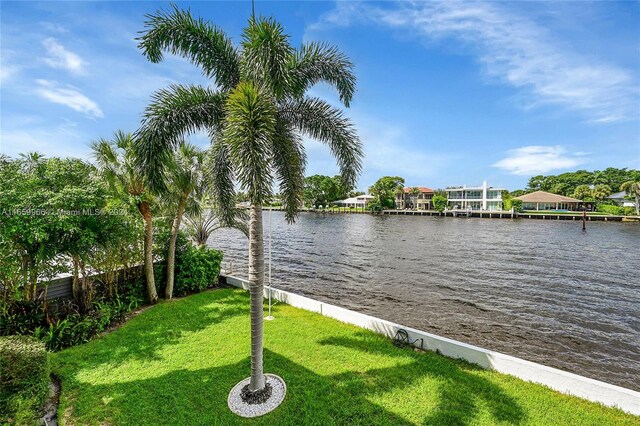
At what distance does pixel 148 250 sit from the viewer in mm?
10820

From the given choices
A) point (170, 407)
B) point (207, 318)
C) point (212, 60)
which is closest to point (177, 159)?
point (212, 60)

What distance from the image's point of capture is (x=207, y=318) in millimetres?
9609

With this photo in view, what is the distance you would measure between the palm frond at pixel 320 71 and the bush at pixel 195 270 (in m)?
8.76

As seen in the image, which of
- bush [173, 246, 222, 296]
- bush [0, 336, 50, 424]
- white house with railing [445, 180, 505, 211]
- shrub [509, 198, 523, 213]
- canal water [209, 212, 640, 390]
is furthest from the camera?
white house with railing [445, 180, 505, 211]

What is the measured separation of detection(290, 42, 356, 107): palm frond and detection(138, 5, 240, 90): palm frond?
153 cm

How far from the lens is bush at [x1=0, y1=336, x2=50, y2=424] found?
14.9 feet

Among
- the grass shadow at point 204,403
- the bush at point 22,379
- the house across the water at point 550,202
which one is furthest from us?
the house across the water at point 550,202

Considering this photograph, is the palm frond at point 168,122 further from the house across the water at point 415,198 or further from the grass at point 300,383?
the house across the water at point 415,198

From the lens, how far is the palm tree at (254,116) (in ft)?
17.0

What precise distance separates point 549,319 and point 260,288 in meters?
13.2

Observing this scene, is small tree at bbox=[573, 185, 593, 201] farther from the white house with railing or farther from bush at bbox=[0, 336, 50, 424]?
bush at bbox=[0, 336, 50, 424]

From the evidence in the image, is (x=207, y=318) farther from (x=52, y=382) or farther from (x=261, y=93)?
(x=261, y=93)

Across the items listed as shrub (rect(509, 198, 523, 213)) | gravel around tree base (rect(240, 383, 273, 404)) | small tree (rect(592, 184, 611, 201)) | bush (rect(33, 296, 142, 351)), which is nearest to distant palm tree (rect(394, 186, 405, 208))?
shrub (rect(509, 198, 523, 213))

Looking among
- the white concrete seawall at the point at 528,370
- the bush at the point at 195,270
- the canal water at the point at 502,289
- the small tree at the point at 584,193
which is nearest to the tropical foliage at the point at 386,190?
the small tree at the point at 584,193
